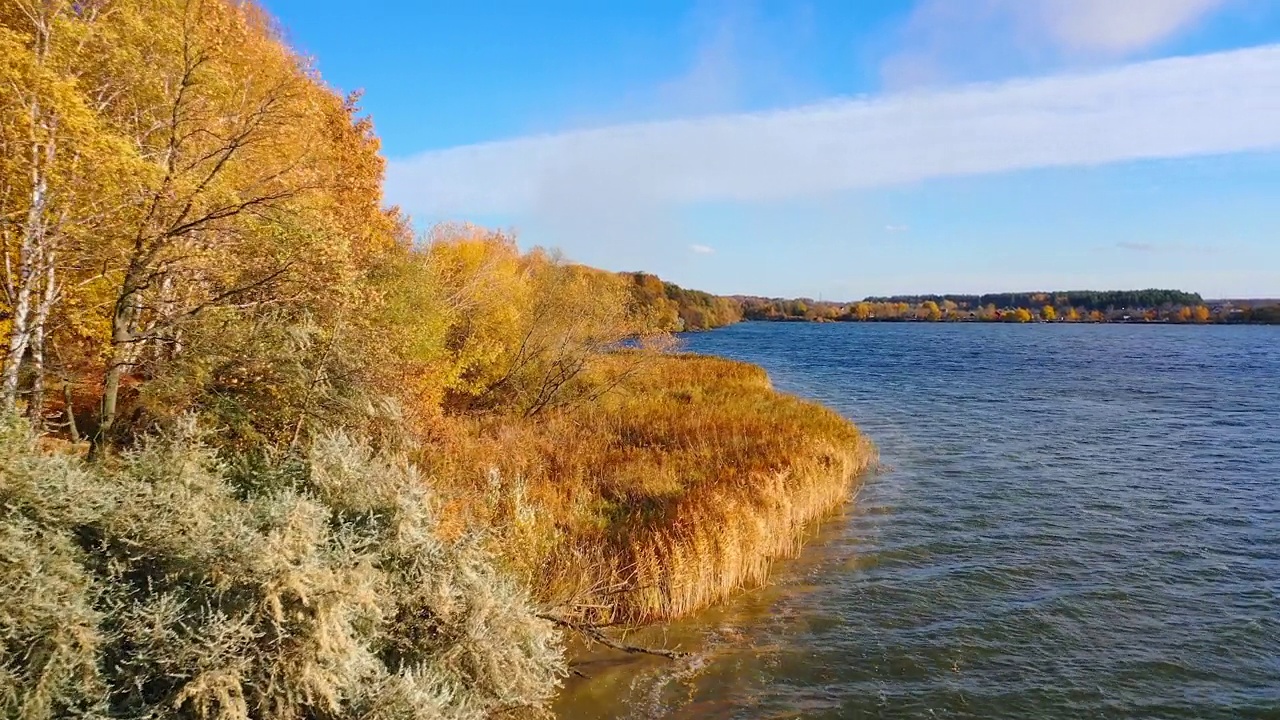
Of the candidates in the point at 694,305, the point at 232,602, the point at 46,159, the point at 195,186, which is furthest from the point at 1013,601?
the point at 694,305

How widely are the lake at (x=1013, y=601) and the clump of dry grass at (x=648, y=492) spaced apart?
0.58 m

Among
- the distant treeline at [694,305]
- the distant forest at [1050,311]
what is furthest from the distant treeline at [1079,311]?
the distant treeline at [694,305]

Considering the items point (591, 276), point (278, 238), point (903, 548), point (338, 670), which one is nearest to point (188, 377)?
point (278, 238)

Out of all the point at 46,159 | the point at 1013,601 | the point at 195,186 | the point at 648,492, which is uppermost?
the point at 46,159

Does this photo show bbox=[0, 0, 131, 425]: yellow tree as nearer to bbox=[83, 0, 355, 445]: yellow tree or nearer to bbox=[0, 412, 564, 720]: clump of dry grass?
bbox=[83, 0, 355, 445]: yellow tree

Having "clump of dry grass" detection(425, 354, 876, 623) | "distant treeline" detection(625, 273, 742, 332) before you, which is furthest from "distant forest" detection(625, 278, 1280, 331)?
"clump of dry grass" detection(425, 354, 876, 623)

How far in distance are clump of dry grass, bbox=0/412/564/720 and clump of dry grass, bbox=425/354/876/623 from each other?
1.99 m

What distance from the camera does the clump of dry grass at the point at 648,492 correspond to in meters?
10.1

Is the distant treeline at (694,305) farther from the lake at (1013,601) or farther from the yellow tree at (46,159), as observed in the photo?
the yellow tree at (46,159)

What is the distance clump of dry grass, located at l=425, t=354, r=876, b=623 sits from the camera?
33.2 ft

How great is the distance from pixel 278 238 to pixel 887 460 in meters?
16.5

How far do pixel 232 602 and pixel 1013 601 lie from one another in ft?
34.9

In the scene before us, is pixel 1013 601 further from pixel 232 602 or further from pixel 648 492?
pixel 232 602

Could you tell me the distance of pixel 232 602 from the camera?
5.67 metres
